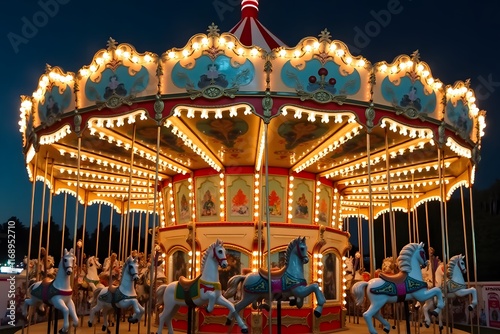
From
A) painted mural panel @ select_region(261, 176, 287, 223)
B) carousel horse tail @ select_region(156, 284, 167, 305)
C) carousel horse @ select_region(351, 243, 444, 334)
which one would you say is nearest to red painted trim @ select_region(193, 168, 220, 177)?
painted mural panel @ select_region(261, 176, 287, 223)

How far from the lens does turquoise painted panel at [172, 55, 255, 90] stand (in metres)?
9.04

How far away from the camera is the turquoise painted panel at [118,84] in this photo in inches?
366

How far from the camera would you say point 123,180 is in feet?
52.2

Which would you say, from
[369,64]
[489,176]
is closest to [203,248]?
[369,64]

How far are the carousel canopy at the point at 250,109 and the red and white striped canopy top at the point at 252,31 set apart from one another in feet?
0.19

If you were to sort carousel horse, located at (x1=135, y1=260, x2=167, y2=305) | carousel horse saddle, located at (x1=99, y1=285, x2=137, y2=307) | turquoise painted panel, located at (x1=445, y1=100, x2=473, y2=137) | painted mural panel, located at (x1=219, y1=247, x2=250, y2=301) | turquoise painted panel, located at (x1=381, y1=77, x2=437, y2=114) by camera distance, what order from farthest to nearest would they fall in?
carousel horse, located at (x1=135, y1=260, x2=167, y2=305) → painted mural panel, located at (x1=219, y1=247, x2=250, y2=301) → turquoise painted panel, located at (x1=445, y1=100, x2=473, y2=137) → carousel horse saddle, located at (x1=99, y1=285, x2=137, y2=307) → turquoise painted panel, located at (x1=381, y1=77, x2=437, y2=114)

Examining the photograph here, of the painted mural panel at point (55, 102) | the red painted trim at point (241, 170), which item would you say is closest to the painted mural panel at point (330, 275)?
the red painted trim at point (241, 170)

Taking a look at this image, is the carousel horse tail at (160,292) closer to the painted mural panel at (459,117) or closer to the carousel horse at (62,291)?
the carousel horse at (62,291)

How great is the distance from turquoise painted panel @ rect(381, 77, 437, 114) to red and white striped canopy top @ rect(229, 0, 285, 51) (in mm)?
3129

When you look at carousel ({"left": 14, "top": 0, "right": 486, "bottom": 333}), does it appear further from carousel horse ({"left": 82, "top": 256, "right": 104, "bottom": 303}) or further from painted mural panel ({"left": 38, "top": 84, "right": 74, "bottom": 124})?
carousel horse ({"left": 82, "top": 256, "right": 104, "bottom": 303})

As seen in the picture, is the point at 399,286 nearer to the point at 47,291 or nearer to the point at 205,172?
the point at 205,172

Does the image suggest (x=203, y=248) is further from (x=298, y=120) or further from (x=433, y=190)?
(x=433, y=190)

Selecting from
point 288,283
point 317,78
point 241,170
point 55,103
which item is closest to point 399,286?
point 288,283

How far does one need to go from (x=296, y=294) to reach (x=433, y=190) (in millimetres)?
9632
